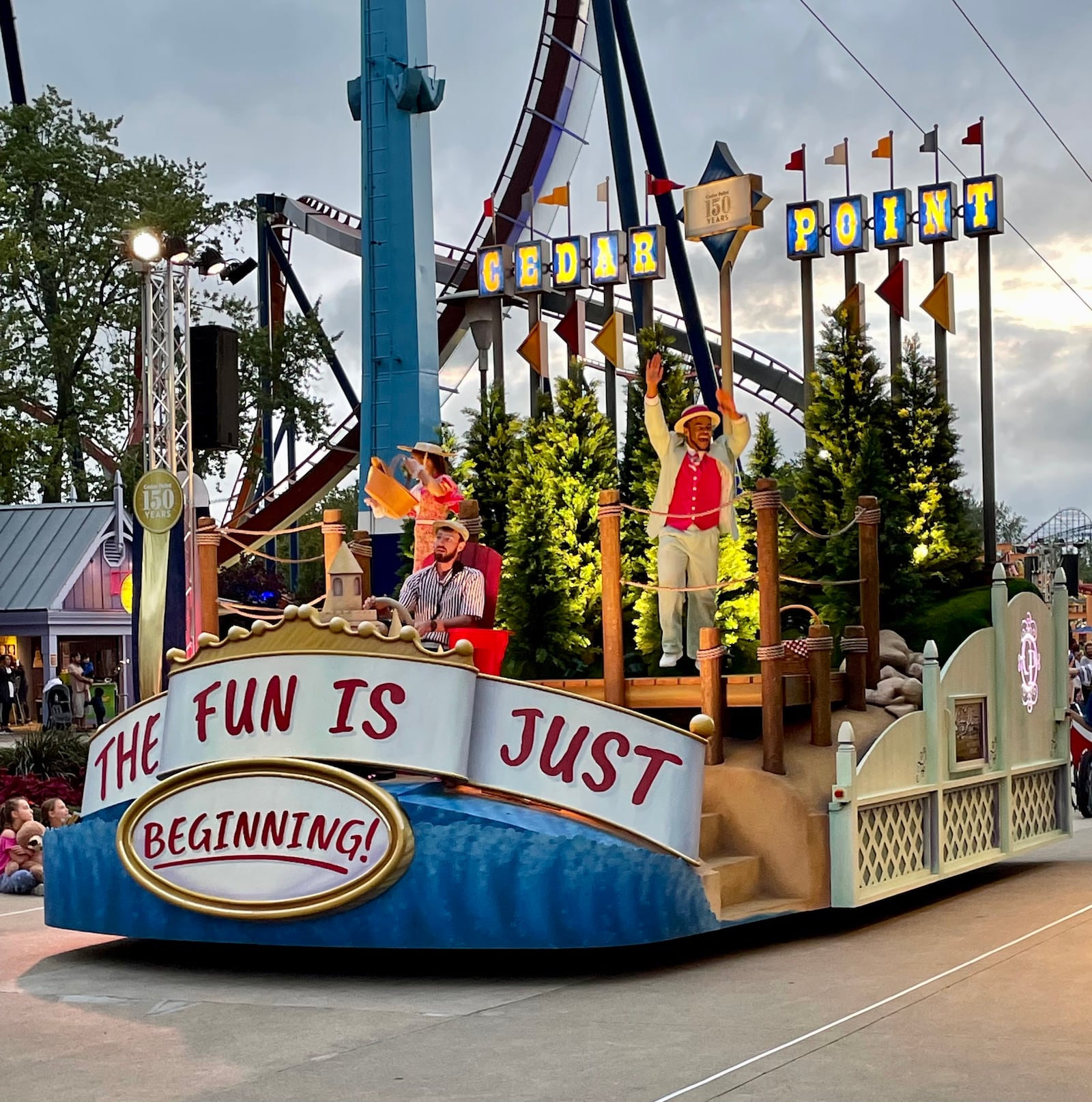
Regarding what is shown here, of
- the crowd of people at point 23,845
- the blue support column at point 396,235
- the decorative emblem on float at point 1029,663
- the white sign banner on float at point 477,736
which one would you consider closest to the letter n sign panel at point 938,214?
the blue support column at point 396,235

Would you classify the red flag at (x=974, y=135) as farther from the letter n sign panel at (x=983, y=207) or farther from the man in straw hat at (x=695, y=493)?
the man in straw hat at (x=695, y=493)

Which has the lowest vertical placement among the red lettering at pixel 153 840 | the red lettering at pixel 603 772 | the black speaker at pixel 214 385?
the red lettering at pixel 153 840

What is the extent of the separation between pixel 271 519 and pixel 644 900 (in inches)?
1042

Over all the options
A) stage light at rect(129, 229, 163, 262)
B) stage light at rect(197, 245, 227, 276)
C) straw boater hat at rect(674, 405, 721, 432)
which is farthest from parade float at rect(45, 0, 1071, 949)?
stage light at rect(197, 245, 227, 276)

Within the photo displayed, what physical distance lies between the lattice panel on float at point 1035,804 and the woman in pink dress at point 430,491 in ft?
14.1

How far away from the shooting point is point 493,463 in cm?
1505

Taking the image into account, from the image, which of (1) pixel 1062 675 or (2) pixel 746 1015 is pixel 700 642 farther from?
(1) pixel 1062 675

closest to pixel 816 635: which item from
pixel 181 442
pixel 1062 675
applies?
pixel 1062 675

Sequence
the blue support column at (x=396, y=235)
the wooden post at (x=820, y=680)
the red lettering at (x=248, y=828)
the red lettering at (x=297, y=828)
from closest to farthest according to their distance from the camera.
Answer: the red lettering at (x=297, y=828) < the red lettering at (x=248, y=828) < the wooden post at (x=820, y=680) < the blue support column at (x=396, y=235)

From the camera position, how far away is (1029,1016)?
22.8 ft

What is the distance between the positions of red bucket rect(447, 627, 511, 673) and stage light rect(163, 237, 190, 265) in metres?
7.02

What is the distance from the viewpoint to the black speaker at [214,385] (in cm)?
1557

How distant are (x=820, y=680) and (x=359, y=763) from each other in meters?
2.93

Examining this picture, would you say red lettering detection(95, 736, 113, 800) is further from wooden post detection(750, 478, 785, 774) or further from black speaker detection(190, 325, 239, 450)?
black speaker detection(190, 325, 239, 450)
